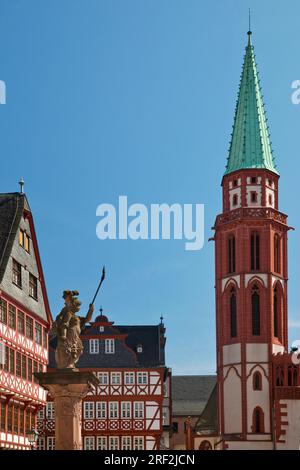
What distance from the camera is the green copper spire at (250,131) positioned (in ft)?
293

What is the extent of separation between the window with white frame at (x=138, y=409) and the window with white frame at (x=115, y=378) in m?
2.34

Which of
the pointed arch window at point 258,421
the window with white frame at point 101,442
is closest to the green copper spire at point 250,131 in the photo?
the pointed arch window at point 258,421

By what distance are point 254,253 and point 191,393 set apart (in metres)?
51.0

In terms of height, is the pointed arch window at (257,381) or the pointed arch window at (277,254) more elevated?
the pointed arch window at (277,254)

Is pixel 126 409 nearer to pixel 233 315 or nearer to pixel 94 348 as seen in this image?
pixel 94 348

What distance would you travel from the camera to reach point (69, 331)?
3067cm

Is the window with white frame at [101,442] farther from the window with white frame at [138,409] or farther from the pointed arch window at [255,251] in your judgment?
the pointed arch window at [255,251]

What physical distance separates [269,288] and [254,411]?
9689 millimetres

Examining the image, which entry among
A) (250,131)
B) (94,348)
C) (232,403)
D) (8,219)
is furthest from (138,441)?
(8,219)

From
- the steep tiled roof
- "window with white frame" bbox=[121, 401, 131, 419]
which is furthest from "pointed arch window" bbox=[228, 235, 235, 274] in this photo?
"window with white frame" bbox=[121, 401, 131, 419]

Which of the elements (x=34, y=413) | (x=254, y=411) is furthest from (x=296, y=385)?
(x=34, y=413)

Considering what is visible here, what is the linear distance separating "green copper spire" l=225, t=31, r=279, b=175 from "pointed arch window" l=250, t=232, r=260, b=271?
5.82 meters

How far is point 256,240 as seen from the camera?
87.4m
